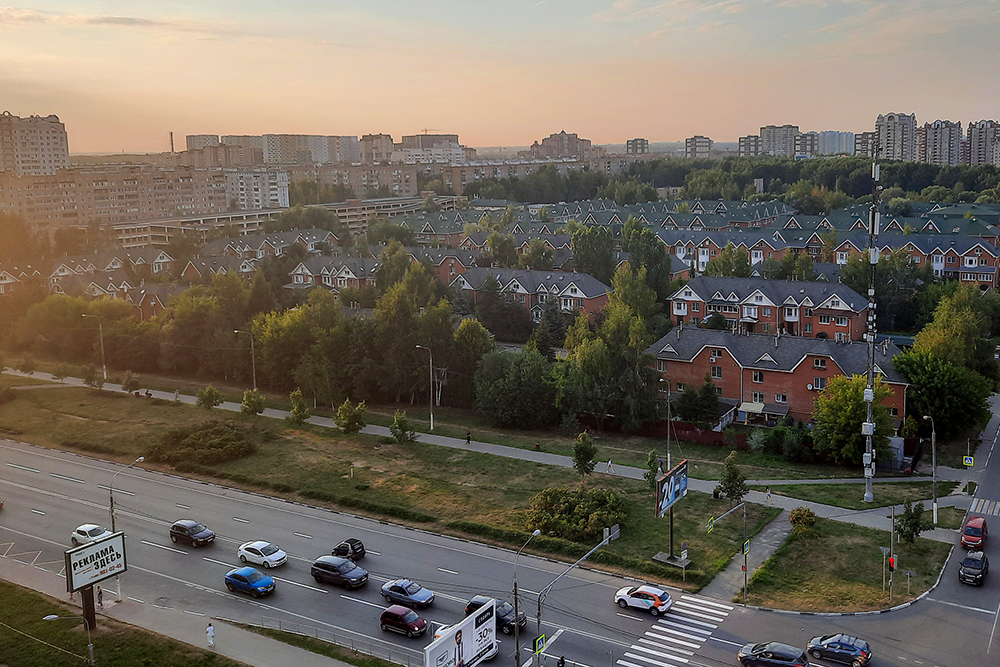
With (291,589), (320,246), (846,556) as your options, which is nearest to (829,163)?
(320,246)

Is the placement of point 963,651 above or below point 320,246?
below

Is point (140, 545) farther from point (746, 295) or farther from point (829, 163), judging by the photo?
point (829, 163)

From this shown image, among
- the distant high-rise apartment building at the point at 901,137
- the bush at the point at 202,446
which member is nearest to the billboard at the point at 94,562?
the bush at the point at 202,446

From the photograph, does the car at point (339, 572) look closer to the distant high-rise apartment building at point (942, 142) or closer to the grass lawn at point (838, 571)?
the grass lawn at point (838, 571)

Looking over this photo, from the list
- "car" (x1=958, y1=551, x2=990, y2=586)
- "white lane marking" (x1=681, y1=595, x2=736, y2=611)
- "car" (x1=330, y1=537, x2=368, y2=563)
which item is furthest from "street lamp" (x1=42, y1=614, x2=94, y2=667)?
"car" (x1=958, y1=551, x2=990, y2=586)

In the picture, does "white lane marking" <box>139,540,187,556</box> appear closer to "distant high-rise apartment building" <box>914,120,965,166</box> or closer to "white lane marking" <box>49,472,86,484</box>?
"white lane marking" <box>49,472,86,484</box>

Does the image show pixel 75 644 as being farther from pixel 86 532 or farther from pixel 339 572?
pixel 339 572
